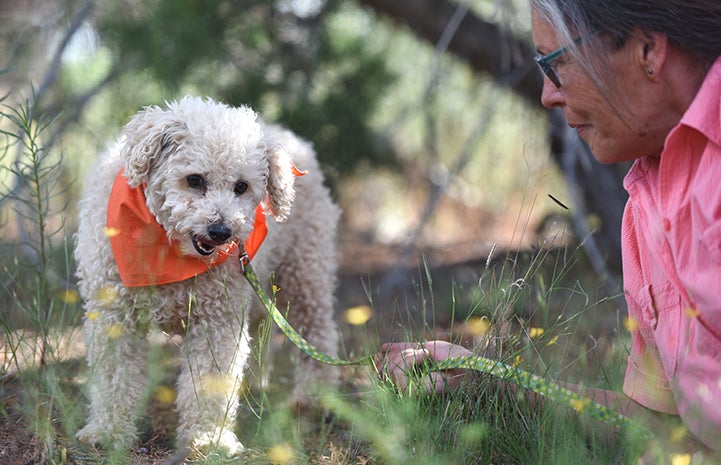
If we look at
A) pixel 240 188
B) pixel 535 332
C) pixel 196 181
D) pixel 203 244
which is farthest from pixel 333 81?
pixel 535 332

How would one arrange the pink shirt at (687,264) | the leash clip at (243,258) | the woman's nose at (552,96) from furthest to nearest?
1. the leash clip at (243,258)
2. the woman's nose at (552,96)
3. the pink shirt at (687,264)

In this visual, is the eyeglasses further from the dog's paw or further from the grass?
the dog's paw

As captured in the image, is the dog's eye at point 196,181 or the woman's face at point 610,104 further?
the dog's eye at point 196,181

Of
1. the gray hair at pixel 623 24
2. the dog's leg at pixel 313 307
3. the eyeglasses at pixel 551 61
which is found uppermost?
the gray hair at pixel 623 24

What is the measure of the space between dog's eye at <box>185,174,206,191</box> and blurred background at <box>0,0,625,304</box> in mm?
1901

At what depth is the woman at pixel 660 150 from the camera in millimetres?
2287

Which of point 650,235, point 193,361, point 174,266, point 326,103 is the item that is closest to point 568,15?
point 650,235

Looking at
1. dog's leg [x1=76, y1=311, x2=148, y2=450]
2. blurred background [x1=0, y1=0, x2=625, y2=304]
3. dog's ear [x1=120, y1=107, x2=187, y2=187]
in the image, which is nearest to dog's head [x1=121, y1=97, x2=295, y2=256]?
dog's ear [x1=120, y1=107, x2=187, y2=187]

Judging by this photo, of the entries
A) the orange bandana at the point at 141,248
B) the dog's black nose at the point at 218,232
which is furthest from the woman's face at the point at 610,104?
the orange bandana at the point at 141,248

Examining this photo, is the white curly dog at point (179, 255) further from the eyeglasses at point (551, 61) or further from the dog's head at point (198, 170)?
the eyeglasses at point (551, 61)

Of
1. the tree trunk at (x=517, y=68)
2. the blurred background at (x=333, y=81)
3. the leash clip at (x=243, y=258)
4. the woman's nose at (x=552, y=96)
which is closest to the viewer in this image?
the woman's nose at (x=552, y=96)

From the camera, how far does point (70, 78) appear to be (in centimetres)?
684

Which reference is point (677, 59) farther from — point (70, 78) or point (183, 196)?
point (70, 78)

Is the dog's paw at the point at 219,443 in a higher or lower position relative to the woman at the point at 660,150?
lower
